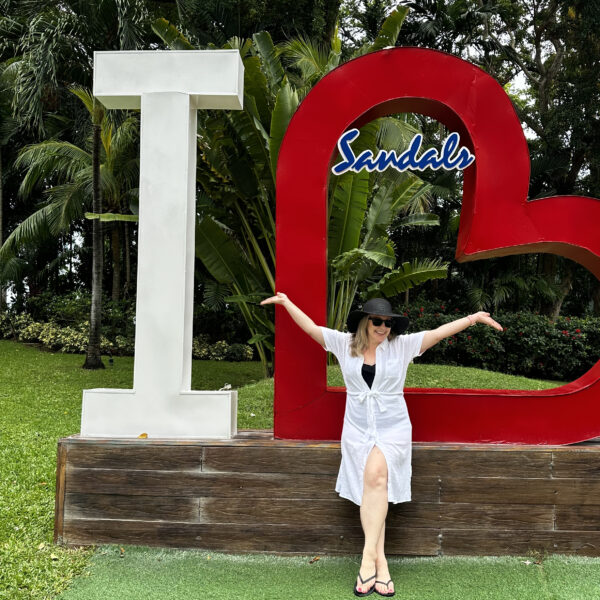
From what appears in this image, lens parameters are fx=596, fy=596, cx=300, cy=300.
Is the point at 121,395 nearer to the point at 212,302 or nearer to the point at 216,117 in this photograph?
the point at 216,117

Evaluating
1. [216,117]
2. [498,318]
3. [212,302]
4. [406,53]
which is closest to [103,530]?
[406,53]

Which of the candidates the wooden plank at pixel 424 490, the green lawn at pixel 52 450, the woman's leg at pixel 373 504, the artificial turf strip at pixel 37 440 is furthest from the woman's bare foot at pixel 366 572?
the artificial turf strip at pixel 37 440

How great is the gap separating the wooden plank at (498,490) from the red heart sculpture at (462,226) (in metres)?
0.30

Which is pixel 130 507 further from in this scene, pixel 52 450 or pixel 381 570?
pixel 52 450

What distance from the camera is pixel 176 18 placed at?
519 inches

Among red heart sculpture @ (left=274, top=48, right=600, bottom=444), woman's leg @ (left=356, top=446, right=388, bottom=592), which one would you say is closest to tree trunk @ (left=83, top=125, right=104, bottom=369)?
red heart sculpture @ (left=274, top=48, right=600, bottom=444)

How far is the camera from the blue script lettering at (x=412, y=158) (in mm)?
3783

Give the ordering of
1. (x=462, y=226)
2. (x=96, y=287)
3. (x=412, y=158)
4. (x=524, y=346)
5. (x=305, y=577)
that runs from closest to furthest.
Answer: (x=305, y=577)
(x=412, y=158)
(x=462, y=226)
(x=96, y=287)
(x=524, y=346)

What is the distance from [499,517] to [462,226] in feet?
6.01

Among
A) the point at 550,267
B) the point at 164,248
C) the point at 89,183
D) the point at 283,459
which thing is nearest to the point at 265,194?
the point at 164,248

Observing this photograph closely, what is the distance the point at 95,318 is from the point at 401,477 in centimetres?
952

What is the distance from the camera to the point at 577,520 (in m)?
3.51

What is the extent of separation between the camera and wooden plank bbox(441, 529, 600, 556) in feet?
11.5

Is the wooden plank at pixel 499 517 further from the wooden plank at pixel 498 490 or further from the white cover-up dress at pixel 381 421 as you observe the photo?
the white cover-up dress at pixel 381 421
